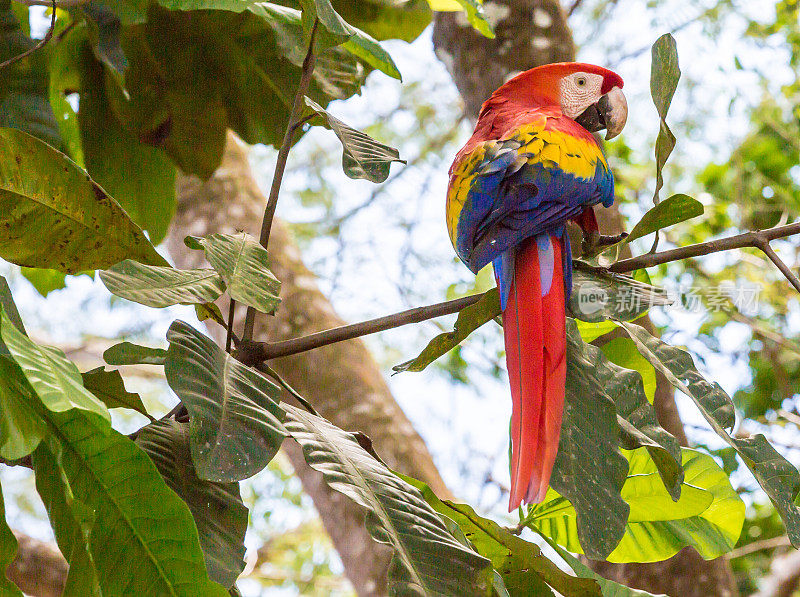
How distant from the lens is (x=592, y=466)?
58 centimetres

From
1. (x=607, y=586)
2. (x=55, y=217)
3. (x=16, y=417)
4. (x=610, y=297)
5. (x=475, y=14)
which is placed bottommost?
(x=607, y=586)

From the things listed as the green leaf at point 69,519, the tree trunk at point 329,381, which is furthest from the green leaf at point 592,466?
the tree trunk at point 329,381

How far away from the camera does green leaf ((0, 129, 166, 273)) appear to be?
0.64 m

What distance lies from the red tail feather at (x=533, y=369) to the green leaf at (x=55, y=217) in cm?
33

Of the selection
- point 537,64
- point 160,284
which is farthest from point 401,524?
point 537,64

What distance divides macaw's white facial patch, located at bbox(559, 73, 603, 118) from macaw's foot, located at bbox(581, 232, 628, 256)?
0.64 ft

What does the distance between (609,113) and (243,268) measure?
535mm

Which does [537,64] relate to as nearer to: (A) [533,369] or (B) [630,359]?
(B) [630,359]

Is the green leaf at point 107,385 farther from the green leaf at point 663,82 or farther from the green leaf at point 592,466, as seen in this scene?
the green leaf at point 663,82

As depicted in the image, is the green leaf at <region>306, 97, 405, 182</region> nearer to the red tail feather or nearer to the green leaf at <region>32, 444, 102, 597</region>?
the red tail feather

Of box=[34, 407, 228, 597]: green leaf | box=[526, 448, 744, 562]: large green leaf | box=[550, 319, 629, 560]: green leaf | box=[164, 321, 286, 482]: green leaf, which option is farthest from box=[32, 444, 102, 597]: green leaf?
box=[526, 448, 744, 562]: large green leaf

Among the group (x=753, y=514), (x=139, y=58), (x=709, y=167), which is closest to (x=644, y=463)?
(x=139, y=58)

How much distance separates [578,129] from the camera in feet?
2.42

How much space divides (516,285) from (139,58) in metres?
0.87
